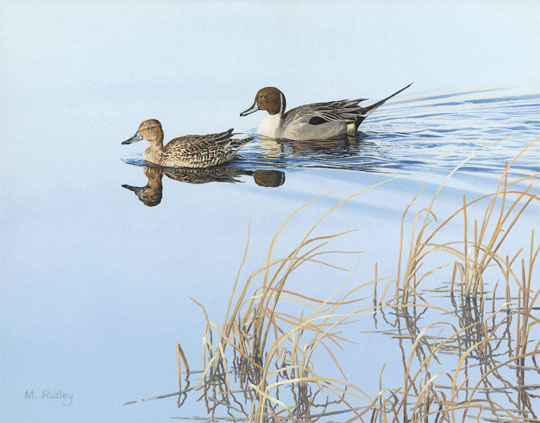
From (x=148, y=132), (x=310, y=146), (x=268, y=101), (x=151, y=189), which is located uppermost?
(x=268, y=101)

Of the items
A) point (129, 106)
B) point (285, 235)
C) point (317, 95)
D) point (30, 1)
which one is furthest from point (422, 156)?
point (30, 1)

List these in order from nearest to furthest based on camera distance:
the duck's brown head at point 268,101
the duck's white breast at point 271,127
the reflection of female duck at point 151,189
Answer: the reflection of female duck at point 151,189, the duck's brown head at point 268,101, the duck's white breast at point 271,127

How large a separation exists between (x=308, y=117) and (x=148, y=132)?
1.17 m

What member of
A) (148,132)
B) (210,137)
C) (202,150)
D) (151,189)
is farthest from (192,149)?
(151,189)

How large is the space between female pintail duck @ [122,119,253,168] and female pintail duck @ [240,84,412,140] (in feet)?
0.68

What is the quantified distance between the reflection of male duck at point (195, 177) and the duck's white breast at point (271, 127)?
323mm

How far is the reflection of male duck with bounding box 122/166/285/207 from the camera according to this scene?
3.45 m

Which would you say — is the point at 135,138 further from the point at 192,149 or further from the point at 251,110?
the point at 251,110

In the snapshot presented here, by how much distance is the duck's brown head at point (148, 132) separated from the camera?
11.9 feet

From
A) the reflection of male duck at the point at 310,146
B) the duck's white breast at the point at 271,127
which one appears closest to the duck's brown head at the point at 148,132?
the duck's white breast at the point at 271,127

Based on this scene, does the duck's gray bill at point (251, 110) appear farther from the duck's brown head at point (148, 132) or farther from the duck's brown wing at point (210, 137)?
the duck's brown head at point (148, 132)

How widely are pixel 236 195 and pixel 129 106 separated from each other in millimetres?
671

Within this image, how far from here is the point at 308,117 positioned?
4.50 metres

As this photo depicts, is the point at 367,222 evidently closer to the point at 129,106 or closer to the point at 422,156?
the point at 422,156
